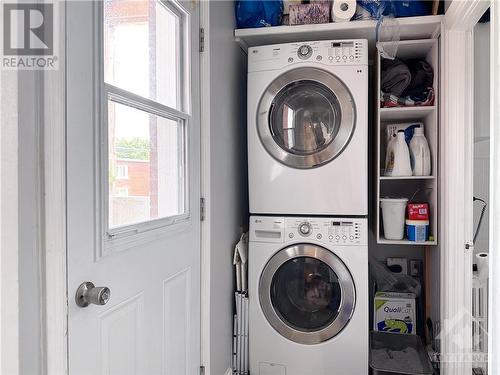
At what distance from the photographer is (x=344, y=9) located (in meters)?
1.94

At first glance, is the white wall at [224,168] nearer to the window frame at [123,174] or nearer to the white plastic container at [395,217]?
the window frame at [123,174]

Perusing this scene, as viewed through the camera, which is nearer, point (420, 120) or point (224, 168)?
point (224, 168)

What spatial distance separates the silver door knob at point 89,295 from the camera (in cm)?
89

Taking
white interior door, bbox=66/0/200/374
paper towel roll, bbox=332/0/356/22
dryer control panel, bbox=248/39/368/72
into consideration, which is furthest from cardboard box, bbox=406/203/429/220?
white interior door, bbox=66/0/200/374

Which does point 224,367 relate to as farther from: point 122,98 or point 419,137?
point 419,137

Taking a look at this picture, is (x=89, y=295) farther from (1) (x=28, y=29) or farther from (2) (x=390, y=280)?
(2) (x=390, y=280)

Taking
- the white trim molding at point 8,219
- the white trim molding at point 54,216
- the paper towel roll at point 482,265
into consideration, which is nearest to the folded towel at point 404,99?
the paper towel roll at point 482,265

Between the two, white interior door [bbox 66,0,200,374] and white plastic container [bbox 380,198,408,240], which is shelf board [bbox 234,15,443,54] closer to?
white interior door [bbox 66,0,200,374]

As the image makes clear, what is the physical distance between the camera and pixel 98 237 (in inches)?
37.8

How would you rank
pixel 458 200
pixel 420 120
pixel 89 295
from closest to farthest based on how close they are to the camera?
pixel 89 295 → pixel 458 200 → pixel 420 120

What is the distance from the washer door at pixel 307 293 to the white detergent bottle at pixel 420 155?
73cm

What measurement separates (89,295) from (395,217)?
175 centimetres

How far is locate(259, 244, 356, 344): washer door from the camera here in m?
1.95

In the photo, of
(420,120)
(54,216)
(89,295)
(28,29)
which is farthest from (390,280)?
(28,29)
